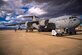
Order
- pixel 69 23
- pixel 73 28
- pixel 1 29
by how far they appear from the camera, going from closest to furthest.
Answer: pixel 1 29 → pixel 73 28 → pixel 69 23

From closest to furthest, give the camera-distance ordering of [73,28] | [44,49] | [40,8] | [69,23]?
[44,49] → [40,8] → [73,28] → [69,23]

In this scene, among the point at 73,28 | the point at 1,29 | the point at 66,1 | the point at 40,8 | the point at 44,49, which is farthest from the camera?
the point at 73,28

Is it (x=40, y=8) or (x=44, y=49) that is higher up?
(x=40, y=8)

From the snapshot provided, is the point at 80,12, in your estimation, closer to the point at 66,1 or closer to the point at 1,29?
the point at 66,1

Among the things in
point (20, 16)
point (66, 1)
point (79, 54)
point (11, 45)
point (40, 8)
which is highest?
point (66, 1)

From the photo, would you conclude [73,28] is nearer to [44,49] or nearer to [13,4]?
[44,49]

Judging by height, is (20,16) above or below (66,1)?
below

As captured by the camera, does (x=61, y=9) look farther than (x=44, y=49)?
Yes

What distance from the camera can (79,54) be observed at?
1991mm

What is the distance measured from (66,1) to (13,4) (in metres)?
1.08

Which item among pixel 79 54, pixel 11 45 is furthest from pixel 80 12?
pixel 11 45

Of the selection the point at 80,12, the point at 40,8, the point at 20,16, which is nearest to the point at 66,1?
the point at 80,12

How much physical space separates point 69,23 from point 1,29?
7.74 ft

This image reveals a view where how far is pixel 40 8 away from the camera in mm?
2336
